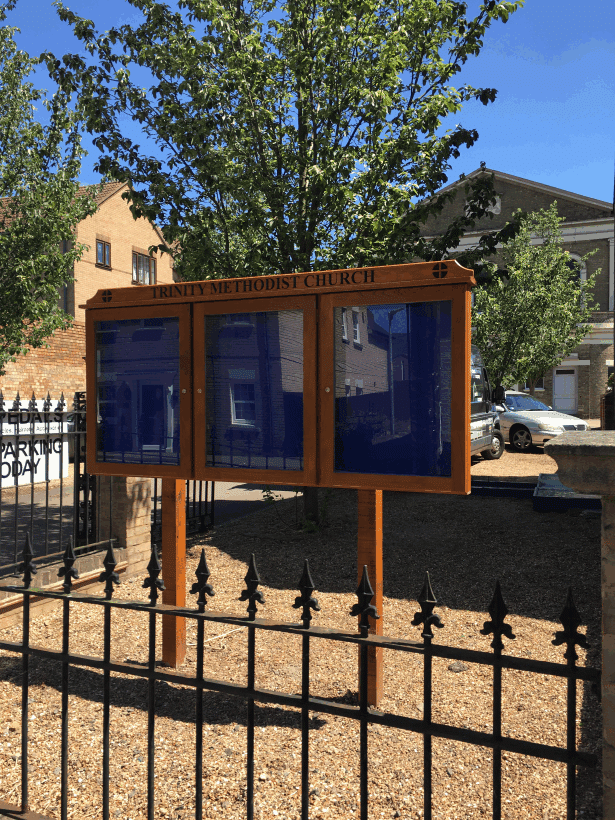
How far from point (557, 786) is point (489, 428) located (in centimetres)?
1111

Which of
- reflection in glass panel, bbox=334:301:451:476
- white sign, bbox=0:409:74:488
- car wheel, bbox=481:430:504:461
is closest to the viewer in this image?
reflection in glass panel, bbox=334:301:451:476

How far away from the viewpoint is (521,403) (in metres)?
19.6

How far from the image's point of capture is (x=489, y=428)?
45.2 feet

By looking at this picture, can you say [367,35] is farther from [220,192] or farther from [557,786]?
[557,786]

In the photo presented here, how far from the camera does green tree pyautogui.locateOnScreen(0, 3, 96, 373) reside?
12.0 m

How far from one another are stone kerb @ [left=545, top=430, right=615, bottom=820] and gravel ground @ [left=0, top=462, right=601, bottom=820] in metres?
1.35

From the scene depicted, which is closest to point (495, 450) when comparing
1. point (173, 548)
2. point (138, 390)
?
point (173, 548)

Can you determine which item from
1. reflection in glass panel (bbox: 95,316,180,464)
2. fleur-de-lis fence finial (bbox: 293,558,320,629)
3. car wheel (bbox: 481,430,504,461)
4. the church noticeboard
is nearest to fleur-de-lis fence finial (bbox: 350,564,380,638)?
fleur-de-lis fence finial (bbox: 293,558,320,629)

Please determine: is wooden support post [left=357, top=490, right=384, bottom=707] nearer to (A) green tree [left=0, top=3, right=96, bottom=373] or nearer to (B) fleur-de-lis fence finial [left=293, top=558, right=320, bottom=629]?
(B) fleur-de-lis fence finial [left=293, top=558, right=320, bottom=629]

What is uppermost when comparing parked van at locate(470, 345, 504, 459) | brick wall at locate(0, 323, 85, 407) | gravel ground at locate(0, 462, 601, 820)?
brick wall at locate(0, 323, 85, 407)

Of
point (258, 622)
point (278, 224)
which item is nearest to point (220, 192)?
point (278, 224)

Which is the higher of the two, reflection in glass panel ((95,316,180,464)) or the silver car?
reflection in glass panel ((95,316,180,464))

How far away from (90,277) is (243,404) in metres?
24.6

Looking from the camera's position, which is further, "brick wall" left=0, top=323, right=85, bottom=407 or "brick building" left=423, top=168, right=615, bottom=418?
"brick building" left=423, top=168, right=615, bottom=418
